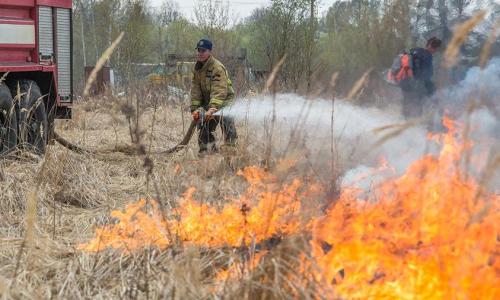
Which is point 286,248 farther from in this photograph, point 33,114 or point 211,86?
point 33,114

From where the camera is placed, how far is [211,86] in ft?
23.8

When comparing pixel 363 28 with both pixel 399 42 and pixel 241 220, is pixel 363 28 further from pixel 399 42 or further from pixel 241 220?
pixel 241 220

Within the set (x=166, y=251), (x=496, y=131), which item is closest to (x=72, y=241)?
(x=166, y=251)

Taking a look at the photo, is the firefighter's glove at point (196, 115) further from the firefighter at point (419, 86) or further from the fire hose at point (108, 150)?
the firefighter at point (419, 86)

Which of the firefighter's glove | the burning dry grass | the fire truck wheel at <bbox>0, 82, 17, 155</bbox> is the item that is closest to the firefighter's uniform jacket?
the firefighter's glove

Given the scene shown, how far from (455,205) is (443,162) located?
54 centimetres

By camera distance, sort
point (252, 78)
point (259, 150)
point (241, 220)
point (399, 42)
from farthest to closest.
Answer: point (252, 78), point (399, 42), point (259, 150), point (241, 220)

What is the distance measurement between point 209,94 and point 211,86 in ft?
0.72

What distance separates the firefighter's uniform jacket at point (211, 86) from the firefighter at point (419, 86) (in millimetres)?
3051

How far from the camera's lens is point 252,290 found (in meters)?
2.47

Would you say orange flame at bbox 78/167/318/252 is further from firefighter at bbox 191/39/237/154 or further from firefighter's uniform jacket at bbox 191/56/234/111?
firefighter's uniform jacket at bbox 191/56/234/111

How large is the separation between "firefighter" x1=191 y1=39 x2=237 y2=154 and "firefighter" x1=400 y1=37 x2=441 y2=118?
120 inches

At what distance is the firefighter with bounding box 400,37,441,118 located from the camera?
8953 millimetres

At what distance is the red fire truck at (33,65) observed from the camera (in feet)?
22.1
